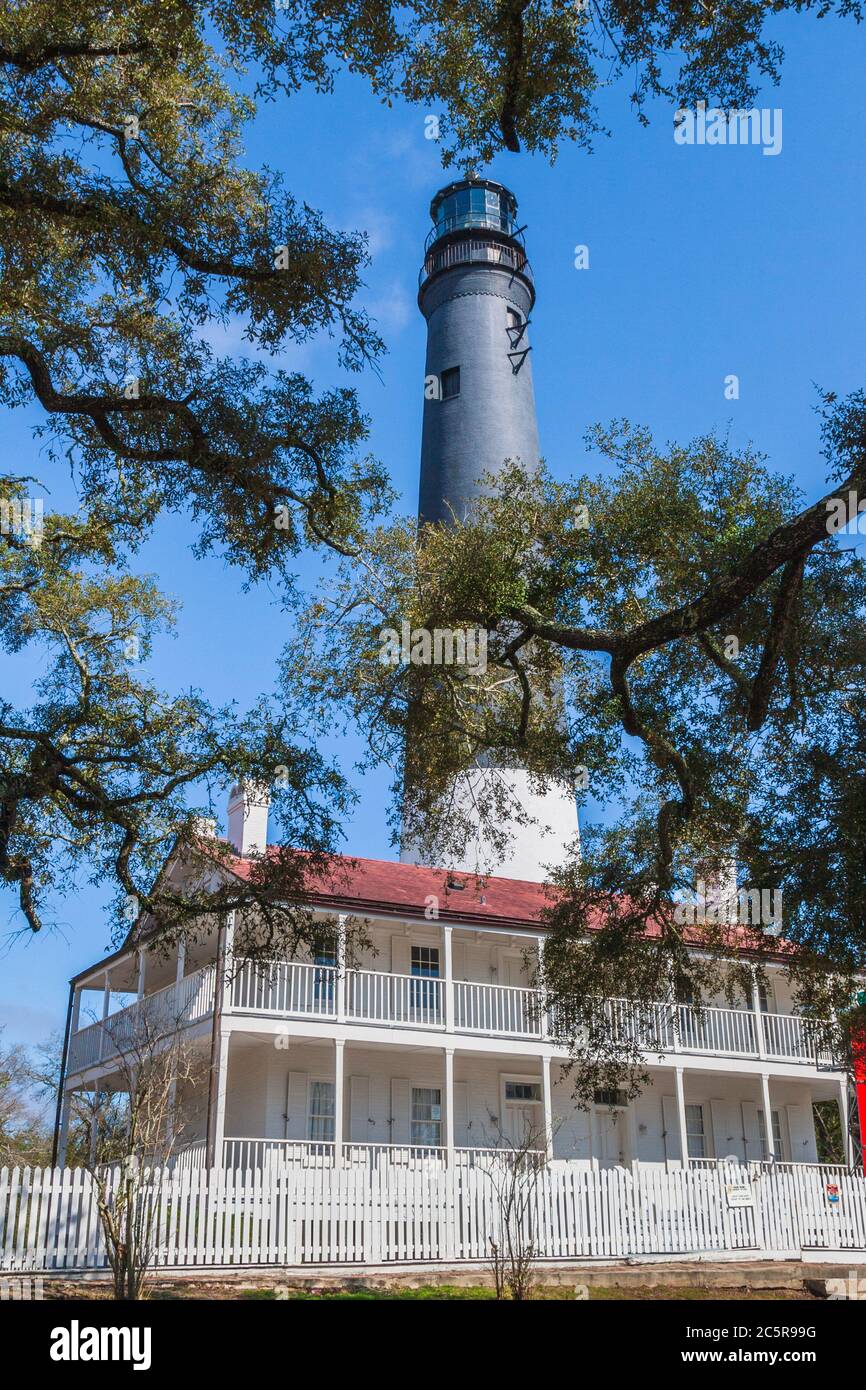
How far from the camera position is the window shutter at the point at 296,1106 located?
22422 millimetres

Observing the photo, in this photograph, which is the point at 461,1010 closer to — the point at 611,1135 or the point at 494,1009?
the point at 494,1009

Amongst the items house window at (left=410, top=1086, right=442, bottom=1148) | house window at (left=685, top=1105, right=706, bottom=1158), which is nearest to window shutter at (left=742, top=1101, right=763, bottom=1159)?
house window at (left=685, top=1105, right=706, bottom=1158)

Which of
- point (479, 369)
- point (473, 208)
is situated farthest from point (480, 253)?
point (479, 369)

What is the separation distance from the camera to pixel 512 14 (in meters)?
9.17

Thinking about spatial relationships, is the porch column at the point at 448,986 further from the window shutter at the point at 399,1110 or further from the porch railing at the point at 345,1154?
the porch railing at the point at 345,1154

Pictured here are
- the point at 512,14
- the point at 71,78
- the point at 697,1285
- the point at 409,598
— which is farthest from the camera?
the point at 697,1285

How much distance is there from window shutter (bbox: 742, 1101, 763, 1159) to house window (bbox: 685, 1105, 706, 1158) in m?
1.12

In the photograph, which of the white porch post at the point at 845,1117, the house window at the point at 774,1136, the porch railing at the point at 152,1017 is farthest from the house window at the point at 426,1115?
the white porch post at the point at 845,1117

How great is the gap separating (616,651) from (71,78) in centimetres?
640

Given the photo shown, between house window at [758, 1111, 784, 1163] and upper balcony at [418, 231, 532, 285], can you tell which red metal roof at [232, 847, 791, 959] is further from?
upper balcony at [418, 231, 532, 285]

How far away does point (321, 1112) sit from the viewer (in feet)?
75.3

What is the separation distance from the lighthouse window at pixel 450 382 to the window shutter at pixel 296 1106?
1761cm
